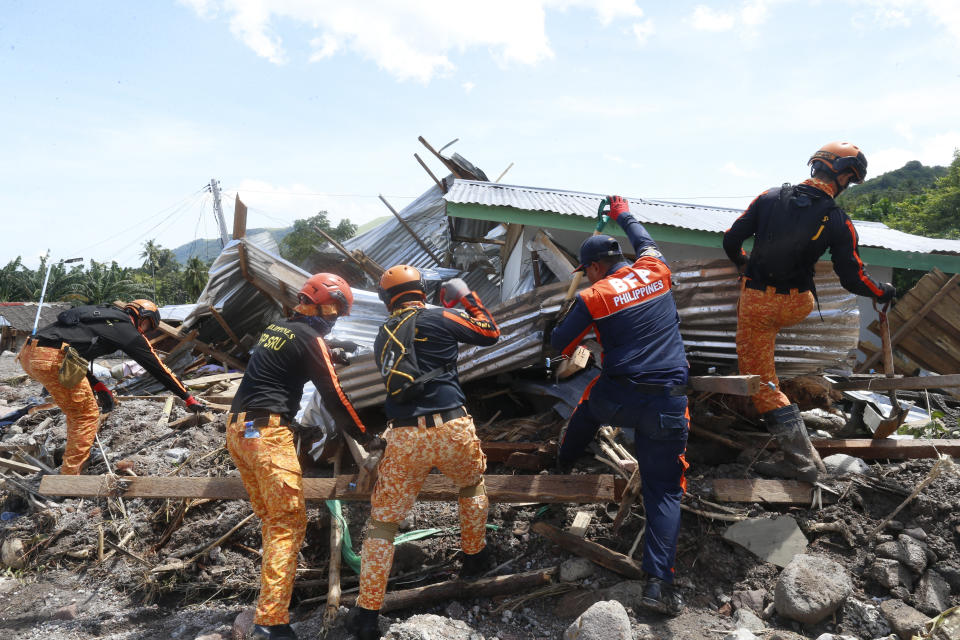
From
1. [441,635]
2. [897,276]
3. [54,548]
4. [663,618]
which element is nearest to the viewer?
[441,635]

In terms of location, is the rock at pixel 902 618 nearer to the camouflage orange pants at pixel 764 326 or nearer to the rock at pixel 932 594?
the rock at pixel 932 594

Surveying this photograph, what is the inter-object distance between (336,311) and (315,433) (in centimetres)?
160

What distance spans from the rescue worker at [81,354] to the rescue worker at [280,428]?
2416mm

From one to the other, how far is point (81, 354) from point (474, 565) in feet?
14.7

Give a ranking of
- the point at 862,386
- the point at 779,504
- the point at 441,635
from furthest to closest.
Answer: the point at 862,386, the point at 779,504, the point at 441,635

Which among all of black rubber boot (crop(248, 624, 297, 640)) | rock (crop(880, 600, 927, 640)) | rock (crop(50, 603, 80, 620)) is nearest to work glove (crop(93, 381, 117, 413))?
rock (crop(50, 603, 80, 620))

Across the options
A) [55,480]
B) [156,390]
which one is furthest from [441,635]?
[156,390]

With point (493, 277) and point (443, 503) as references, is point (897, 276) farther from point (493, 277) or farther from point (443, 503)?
point (443, 503)

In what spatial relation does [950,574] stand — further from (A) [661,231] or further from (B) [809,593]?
(A) [661,231]

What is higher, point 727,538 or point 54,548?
point 727,538

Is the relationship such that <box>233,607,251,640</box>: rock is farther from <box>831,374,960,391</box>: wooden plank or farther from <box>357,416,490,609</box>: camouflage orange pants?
<box>831,374,960,391</box>: wooden plank

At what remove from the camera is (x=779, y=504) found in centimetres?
391

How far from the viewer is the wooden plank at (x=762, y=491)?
3.76 metres

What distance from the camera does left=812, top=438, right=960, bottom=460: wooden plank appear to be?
4148 mm
